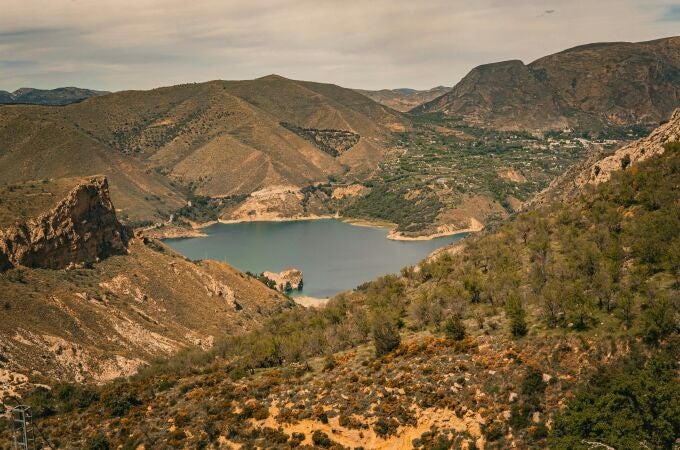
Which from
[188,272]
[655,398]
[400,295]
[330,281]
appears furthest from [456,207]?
[655,398]

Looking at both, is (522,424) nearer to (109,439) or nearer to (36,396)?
(109,439)

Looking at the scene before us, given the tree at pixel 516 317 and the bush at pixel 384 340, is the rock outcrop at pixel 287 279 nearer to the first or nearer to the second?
the bush at pixel 384 340

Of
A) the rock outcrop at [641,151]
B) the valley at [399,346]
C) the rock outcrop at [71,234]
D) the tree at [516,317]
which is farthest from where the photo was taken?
the rock outcrop at [71,234]

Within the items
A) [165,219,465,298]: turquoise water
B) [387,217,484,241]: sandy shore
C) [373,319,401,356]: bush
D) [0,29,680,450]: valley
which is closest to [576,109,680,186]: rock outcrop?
[0,29,680,450]: valley

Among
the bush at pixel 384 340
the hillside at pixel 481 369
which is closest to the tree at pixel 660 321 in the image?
the hillside at pixel 481 369

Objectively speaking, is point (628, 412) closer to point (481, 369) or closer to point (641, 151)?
point (481, 369)

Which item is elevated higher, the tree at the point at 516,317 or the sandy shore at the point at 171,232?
the tree at the point at 516,317

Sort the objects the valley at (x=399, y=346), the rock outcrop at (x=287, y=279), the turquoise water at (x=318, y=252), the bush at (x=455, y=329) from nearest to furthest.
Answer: the valley at (x=399, y=346), the bush at (x=455, y=329), the rock outcrop at (x=287, y=279), the turquoise water at (x=318, y=252)

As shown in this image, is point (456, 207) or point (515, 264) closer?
point (515, 264)
